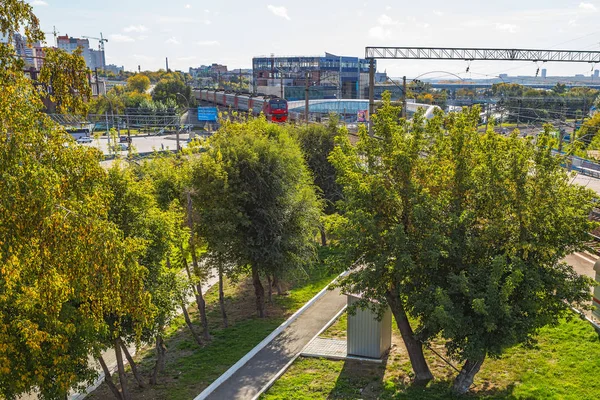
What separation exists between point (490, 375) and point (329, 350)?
14.6 ft

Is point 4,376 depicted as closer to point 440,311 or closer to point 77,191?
point 77,191

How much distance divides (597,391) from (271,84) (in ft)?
373

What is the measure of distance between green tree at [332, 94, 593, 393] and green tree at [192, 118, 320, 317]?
5832 mm

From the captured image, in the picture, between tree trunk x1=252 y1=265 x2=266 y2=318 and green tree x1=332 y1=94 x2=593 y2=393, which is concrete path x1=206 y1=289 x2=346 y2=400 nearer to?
tree trunk x1=252 y1=265 x2=266 y2=318

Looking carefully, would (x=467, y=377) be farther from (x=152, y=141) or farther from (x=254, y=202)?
(x=152, y=141)

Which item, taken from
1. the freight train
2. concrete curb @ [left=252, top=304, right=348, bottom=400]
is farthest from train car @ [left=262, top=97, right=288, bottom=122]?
concrete curb @ [left=252, top=304, right=348, bottom=400]

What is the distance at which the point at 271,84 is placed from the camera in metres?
121

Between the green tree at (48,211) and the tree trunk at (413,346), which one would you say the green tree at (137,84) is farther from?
the green tree at (48,211)

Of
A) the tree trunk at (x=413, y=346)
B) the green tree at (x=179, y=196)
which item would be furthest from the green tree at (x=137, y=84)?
the tree trunk at (x=413, y=346)

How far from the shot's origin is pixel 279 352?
1594 cm

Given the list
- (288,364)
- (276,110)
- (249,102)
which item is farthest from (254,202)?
(249,102)

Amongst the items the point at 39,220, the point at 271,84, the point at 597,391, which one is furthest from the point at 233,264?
the point at 271,84

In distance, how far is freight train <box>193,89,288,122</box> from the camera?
61156mm

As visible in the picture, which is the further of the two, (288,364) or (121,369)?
(288,364)
